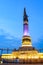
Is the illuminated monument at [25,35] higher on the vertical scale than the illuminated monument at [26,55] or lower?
higher

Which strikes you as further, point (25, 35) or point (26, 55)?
point (25, 35)

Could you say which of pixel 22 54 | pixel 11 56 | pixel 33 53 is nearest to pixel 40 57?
pixel 33 53

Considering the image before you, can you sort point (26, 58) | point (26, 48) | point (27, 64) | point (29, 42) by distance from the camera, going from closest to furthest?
point (27, 64) → point (26, 58) → point (26, 48) → point (29, 42)

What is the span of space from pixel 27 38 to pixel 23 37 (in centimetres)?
97

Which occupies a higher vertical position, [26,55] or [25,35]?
[25,35]

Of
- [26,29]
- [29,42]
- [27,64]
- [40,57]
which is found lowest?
[27,64]

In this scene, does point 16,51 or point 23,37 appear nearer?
point 16,51

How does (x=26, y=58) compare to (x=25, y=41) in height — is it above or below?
below

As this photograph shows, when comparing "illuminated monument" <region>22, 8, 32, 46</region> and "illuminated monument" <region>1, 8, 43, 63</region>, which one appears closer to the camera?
"illuminated monument" <region>1, 8, 43, 63</region>

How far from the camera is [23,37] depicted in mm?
33156

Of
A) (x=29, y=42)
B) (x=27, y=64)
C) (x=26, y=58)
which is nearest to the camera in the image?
(x=27, y=64)

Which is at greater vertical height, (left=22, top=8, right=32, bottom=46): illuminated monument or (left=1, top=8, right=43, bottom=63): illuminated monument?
(left=22, top=8, right=32, bottom=46): illuminated monument

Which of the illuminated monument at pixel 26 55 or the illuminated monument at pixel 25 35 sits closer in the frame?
the illuminated monument at pixel 26 55

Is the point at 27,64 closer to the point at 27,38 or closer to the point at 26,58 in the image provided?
the point at 26,58
